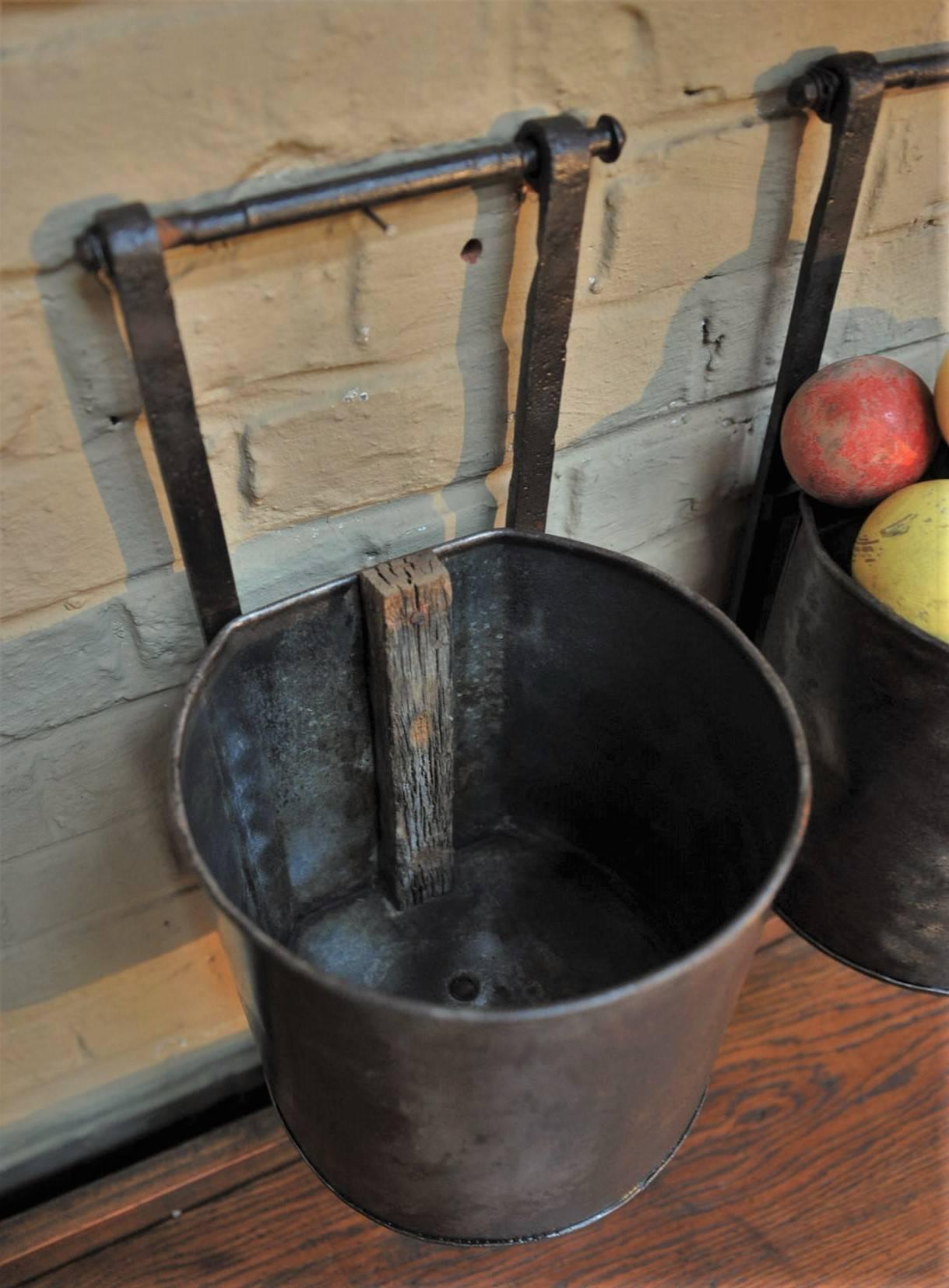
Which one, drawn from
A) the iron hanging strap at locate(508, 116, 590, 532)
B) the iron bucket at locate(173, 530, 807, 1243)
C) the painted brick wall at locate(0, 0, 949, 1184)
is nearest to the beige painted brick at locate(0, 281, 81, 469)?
the painted brick wall at locate(0, 0, 949, 1184)

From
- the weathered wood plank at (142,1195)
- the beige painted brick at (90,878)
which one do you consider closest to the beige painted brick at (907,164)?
the beige painted brick at (90,878)

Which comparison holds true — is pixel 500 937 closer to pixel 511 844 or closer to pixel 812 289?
pixel 511 844

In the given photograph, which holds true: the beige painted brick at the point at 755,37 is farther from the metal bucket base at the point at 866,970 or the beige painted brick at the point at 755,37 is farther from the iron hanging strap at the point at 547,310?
the metal bucket base at the point at 866,970

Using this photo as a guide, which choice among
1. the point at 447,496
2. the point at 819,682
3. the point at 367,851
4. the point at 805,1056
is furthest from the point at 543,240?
the point at 805,1056

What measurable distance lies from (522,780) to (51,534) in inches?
13.3

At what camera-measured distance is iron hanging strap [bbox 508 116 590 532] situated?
1.73 feet

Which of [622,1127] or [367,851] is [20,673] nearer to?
[367,851]

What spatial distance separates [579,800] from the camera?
0.73m

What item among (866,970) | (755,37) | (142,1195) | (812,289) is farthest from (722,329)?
(142,1195)

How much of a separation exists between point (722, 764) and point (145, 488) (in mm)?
333

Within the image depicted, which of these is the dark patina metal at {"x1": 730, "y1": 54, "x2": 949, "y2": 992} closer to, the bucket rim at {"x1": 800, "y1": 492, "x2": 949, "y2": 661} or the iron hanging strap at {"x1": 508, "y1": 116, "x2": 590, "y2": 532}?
the bucket rim at {"x1": 800, "y1": 492, "x2": 949, "y2": 661}

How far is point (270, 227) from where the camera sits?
485 millimetres

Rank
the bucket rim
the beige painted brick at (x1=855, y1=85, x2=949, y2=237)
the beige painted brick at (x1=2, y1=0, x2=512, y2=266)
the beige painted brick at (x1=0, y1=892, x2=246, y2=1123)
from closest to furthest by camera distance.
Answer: the beige painted brick at (x1=2, y1=0, x2=512, y2=266) < the bucket rim < the beige painted brick at (x1=855, y1=85, x2=949, y2=237) < the beige painted brick at (x1=0, y1=892, x2=246, y2=1123)

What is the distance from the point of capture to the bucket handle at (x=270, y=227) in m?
0.46
